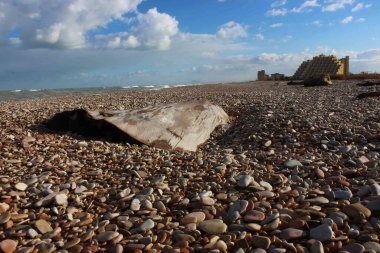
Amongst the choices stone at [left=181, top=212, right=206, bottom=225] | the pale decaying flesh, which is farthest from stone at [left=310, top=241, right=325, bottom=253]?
the pale decaying flesh

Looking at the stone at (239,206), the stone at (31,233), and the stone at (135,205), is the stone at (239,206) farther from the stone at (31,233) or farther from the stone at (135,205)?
the stone at (31,233)

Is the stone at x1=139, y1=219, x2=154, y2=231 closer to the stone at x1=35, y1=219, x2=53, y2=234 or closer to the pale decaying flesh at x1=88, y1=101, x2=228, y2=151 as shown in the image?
the stone at x1=35, y1=219, x2=53, y2=234

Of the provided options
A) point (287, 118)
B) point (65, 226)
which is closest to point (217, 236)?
point (65, 226)

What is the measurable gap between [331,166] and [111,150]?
2964 mm

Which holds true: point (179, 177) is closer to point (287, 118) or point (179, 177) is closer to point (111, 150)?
point (111, 150)

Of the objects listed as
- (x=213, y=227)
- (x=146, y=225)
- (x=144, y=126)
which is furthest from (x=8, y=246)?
(x=144, y=126)

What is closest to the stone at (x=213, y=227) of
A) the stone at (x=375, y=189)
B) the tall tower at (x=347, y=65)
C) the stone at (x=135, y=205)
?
the stone at (x=135, y=205)

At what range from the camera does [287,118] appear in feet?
24.1

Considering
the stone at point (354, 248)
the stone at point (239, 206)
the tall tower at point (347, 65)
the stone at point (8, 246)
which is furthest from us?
the tall tower at point (347, 65)

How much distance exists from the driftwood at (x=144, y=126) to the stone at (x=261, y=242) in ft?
11.3

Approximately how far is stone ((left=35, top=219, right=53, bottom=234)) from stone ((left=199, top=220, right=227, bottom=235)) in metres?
1.21

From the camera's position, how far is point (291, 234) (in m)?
2.60

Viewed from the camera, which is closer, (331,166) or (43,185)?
(43,185)

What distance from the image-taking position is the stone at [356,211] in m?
2.79
